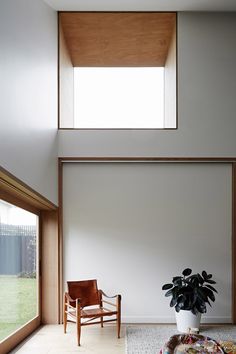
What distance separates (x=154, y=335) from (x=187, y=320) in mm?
460

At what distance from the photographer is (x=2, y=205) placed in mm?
4582

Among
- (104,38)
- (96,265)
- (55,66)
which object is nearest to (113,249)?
(96,265)

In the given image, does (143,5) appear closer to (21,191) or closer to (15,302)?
(21,191)

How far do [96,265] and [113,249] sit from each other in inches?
12.4

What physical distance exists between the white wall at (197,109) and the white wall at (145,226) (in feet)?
0.81

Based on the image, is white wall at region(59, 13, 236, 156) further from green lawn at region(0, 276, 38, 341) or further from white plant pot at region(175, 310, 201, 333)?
white plant pot at region(175, 310, 201, 333)

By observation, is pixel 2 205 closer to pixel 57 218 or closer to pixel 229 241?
pixel 57 218

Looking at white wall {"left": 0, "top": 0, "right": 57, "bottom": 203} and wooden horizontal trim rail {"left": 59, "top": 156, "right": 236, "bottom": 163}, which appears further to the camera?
wooden horizontal trim rail {"left": 59, "top": 156, "right": 236, "bottom": 163}

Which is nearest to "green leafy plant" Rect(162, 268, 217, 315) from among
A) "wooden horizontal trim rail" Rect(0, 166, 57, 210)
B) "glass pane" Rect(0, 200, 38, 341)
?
"glass pane" Rect(0, 200, 38, 341)

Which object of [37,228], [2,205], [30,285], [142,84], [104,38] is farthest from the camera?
[142,84]

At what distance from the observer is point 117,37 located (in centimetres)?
680

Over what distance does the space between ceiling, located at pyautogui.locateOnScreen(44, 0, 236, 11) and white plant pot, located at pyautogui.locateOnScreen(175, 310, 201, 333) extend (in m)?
3.93

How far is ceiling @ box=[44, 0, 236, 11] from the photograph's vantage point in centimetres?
611

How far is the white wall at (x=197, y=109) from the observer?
6375mm
